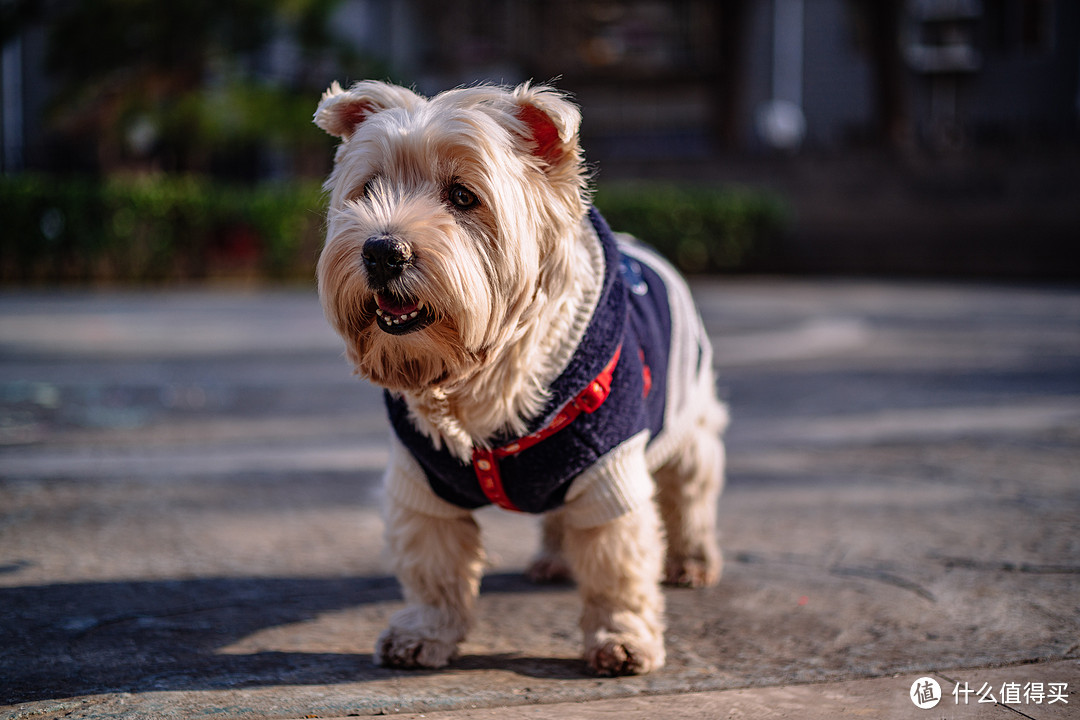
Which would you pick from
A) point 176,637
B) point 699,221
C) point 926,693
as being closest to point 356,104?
point 176,637

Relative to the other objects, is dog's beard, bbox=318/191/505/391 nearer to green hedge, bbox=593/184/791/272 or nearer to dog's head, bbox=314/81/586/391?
dog's head, bbox=314/81/586/391

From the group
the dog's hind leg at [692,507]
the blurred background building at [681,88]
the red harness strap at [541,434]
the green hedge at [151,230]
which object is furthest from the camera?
the blurred background building at [681,88]

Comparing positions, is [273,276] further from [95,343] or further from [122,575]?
[122,575]

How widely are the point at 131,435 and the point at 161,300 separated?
27.3 ft

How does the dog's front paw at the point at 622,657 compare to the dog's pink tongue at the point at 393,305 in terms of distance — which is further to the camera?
the dog's front paw at the point at 622,657

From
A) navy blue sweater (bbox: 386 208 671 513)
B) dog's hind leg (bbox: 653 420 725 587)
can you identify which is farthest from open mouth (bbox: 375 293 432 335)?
dog's hind leg (bbox: 653 420 725 587)

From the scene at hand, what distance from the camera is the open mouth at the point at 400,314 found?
8.38 ft

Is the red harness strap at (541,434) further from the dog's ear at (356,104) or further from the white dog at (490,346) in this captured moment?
the dog's ear at (356,104)

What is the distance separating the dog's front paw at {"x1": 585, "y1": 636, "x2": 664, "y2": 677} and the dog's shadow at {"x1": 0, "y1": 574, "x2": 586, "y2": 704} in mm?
72

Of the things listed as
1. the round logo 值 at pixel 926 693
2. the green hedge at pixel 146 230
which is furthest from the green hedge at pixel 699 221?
the round logo 值 at pixel 926 693

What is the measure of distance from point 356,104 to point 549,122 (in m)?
0.55

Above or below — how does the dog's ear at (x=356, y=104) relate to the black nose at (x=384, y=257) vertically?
above

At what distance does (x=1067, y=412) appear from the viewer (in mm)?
7281

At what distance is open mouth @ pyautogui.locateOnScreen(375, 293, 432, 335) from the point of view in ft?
8.38
